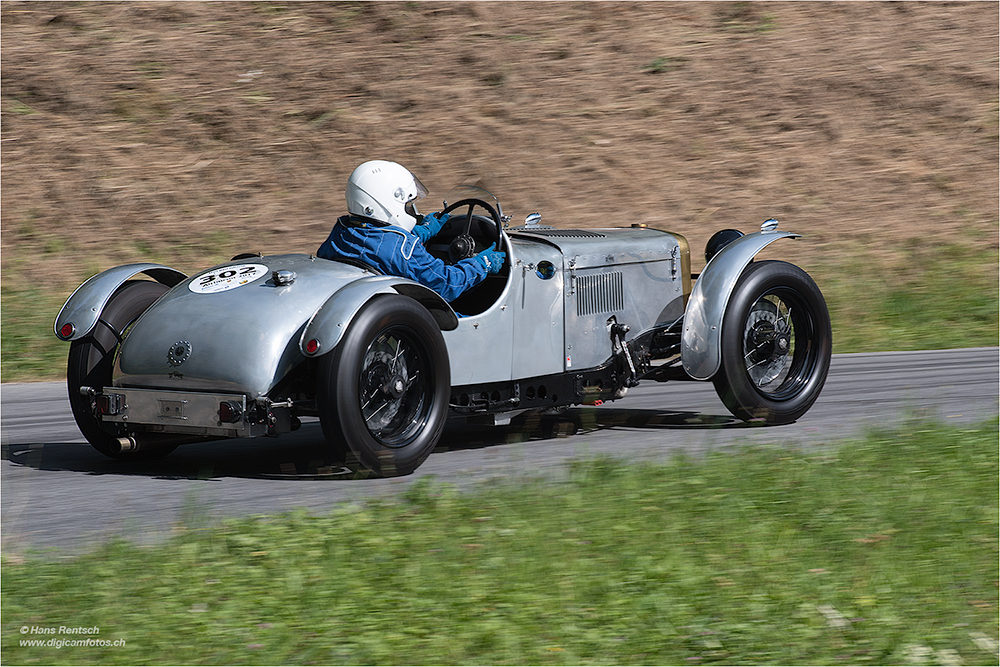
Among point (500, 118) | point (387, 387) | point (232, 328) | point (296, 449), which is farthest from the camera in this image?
point (500, 118)

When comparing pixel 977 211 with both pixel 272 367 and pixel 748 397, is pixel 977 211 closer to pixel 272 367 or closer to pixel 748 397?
pixel 748 397

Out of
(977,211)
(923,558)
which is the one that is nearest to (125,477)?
(923,558)

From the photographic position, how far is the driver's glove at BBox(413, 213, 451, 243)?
24.4ft

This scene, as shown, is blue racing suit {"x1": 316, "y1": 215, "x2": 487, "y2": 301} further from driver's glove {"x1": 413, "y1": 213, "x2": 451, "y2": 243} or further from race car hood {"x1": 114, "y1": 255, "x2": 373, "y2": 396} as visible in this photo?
driver's glove {"x1": 413, "y1": 213, "x2": 451, "y2": 243}

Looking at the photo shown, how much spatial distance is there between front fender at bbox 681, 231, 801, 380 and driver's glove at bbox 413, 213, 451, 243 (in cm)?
163

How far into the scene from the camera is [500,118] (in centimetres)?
1870

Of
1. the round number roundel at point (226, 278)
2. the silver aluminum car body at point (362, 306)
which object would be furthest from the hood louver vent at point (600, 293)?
the round number roundel at point (226, 278)

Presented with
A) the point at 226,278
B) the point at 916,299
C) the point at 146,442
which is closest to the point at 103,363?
the point at 146,442

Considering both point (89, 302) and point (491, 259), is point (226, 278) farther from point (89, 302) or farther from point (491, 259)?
point (491, 259)

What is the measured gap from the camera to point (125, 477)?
653 cm

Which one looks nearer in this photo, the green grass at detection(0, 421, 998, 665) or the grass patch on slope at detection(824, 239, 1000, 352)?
the green grass at detection(0, 421, 998, 665)

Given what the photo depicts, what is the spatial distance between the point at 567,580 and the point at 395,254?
2689 mm

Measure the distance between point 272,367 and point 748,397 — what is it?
10.1ft

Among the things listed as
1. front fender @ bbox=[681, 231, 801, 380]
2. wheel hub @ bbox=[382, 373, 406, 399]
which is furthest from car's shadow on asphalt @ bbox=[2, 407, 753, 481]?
front fender @ bbox=[681, 231, 801, 380]
